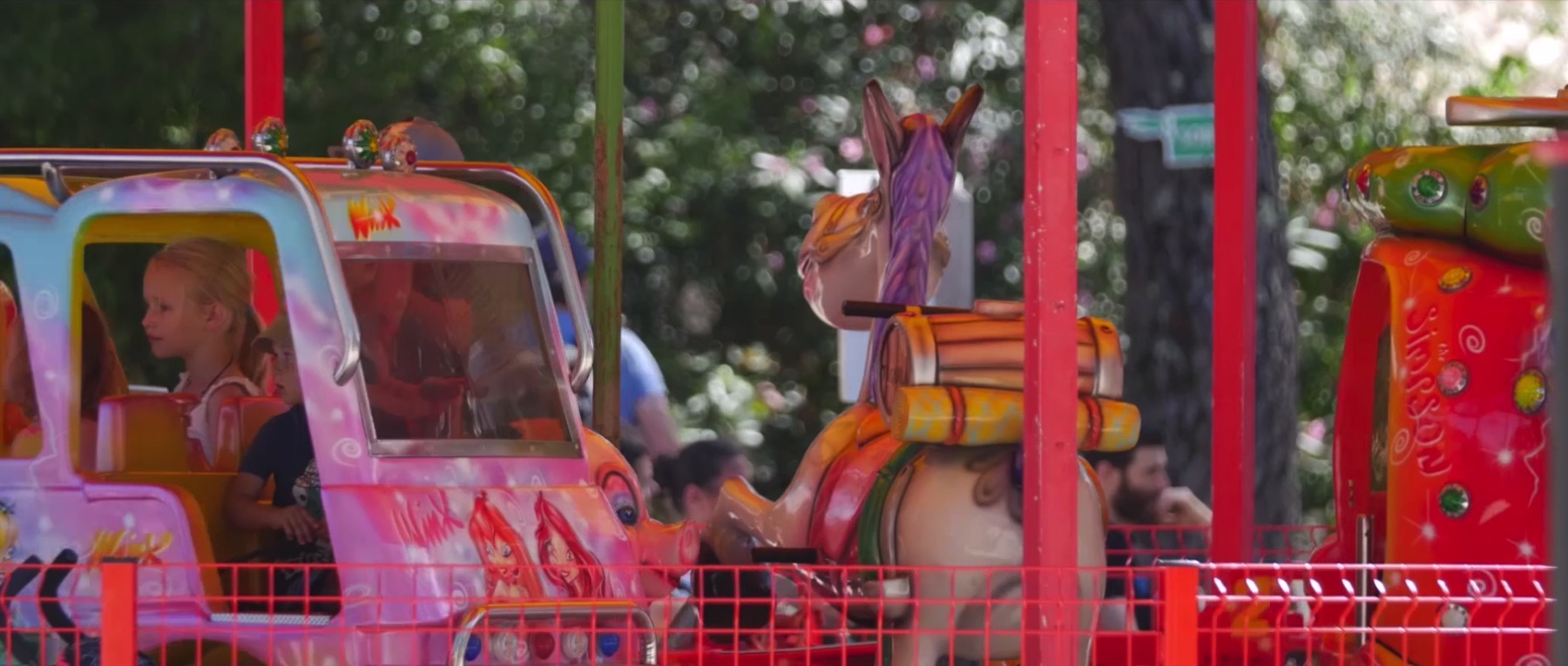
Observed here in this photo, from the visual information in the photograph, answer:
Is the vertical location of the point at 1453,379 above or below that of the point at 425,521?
above

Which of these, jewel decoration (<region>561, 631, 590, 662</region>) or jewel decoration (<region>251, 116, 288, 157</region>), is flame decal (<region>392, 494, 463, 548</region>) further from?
jewel decoration (<region>251, 116, 288, 157</region>)

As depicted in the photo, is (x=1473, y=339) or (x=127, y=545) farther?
(x=1473, y=339)

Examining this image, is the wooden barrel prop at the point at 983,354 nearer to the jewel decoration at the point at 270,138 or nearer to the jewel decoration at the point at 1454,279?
the jewel decoration at the point at 1454,279

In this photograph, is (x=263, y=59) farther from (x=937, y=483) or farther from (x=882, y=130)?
(x=937, y=483)

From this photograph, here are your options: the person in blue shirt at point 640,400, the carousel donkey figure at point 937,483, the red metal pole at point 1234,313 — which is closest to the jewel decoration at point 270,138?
the carousel donkey figure at point 937,483

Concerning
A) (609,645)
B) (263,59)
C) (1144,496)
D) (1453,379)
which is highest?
(263,59)

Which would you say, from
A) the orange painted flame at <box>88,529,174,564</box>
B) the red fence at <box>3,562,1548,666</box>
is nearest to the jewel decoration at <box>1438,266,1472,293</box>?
the red fence at <box>3,562,1548,666</box>

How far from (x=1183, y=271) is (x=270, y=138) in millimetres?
4745

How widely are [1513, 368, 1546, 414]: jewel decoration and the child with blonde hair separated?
2.90m

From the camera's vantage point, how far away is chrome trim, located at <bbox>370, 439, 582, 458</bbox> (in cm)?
448

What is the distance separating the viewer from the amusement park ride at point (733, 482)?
4.17 meters

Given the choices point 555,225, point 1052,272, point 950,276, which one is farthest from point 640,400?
point 1052,272

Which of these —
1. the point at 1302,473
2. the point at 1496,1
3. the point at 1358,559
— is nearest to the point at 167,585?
the point at 1358,559

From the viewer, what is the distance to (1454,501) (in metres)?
4.77
